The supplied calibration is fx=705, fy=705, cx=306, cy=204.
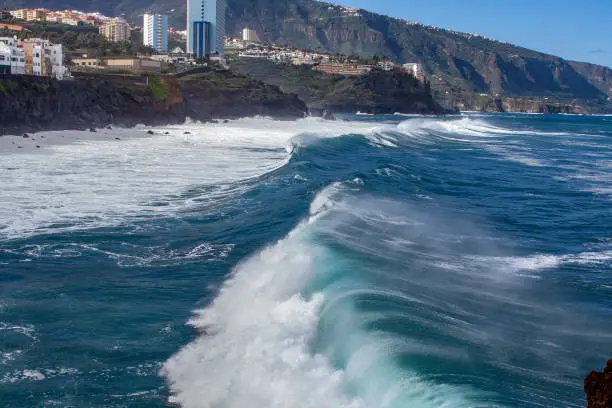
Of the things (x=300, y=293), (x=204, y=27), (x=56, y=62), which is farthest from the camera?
(x=204, y=27)

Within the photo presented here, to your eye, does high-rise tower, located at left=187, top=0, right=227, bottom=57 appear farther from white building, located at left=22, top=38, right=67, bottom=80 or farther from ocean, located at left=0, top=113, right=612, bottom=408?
ocean, located at left=0, top=113, right=612, bottom=408

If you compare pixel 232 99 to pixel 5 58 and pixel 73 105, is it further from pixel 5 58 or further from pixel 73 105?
pixel 5 58

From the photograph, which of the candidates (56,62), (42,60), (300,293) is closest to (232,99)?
(56,62)

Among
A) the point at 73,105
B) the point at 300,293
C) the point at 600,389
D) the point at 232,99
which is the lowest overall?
the point at 300,293

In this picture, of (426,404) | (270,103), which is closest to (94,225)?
(426,404)

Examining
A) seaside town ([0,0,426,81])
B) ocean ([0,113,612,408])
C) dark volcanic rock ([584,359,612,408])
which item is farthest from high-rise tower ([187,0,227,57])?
dark volcanic rock ([584,359,612,408])

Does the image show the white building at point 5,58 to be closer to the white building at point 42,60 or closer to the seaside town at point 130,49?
the seaside town at point 130,49

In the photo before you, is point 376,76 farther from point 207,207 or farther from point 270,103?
point 207,207
